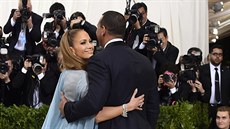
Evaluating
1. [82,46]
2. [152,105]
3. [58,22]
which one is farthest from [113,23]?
[58,22]

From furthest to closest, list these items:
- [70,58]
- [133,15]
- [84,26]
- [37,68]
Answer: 1. [133,15]
2. [37,68]
3. [84,26]
4. [70,58]

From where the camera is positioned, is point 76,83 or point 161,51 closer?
point 76,83

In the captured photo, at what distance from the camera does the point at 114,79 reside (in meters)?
3.73

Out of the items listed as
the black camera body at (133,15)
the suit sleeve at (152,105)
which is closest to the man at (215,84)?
the black camera body at (133,15)

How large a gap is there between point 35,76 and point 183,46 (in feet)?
13.1

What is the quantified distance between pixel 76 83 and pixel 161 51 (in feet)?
10.8

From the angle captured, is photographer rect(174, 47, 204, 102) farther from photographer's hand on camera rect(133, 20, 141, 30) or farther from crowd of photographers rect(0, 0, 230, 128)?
photographer's hand on camera rect(133, 20, 141, 30)

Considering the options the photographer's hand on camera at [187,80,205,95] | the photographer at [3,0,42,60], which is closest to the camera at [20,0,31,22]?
the photographer at [3,0,42,60]

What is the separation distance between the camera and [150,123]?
4.04m

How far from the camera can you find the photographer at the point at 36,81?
634 centimetres

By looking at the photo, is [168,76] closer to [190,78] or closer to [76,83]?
[190,78]

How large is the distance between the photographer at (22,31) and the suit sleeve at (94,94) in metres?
3.20

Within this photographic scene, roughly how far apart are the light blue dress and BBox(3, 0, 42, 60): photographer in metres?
2.93

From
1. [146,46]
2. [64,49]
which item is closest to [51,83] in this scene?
[146,46]
